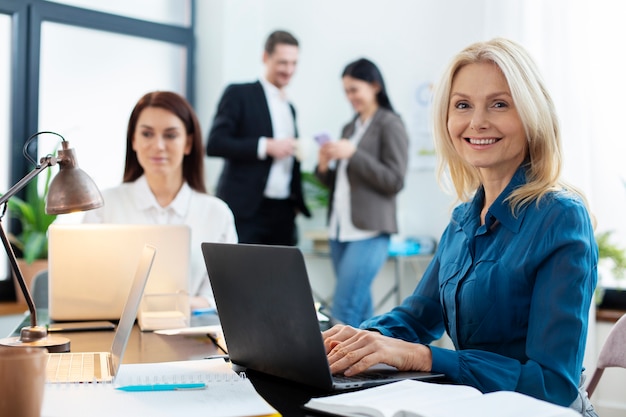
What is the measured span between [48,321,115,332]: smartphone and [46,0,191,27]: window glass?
3107 mm

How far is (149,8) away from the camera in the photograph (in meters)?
5.23

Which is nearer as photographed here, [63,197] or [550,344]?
[550,344]

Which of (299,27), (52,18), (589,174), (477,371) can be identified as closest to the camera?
(477,371)

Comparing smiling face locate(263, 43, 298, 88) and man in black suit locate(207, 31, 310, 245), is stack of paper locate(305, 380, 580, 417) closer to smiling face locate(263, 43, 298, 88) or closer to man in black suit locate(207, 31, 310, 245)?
man in black suit locate(207, 31, 310, 245)

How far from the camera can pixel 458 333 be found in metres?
1.71

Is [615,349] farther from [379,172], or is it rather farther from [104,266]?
[379,172]

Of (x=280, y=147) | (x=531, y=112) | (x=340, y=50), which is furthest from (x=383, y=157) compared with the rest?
(x=531, y=112)

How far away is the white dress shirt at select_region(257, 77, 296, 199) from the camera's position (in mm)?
4531

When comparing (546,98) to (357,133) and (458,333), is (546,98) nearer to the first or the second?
(458,333)

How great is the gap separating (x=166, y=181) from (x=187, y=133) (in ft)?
0.74

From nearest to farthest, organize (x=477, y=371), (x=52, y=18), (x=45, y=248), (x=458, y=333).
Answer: (x=477, y=371), (x=458, y=333), (x=45, y=248), (x=52, y=18)

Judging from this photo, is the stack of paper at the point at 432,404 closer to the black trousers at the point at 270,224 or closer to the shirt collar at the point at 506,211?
the shirt collar at the point at 506,211

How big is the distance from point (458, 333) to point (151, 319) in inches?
32.9

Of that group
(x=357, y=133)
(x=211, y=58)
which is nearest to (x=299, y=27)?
(x=211, y=58)
